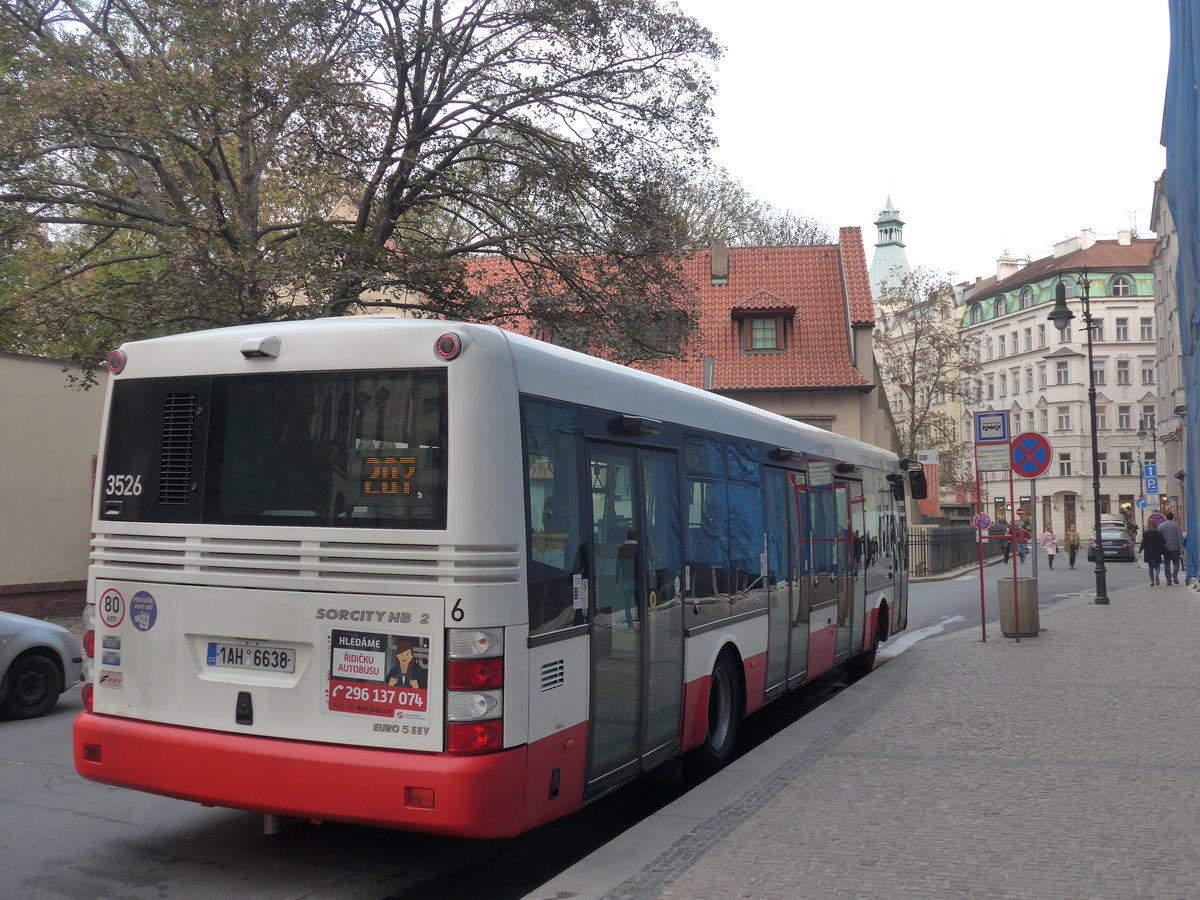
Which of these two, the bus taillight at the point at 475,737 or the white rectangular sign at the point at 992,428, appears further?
the white rectangular sign at the point at 992,428

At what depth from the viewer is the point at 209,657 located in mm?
5605

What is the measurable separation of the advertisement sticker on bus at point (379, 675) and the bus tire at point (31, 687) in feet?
21.5

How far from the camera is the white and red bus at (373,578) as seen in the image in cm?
511

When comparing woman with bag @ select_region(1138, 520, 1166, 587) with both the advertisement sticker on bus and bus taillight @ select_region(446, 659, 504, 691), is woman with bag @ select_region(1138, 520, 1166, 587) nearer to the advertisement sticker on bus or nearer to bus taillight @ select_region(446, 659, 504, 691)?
bus taillight @ select_region(446, 659, 504, 691)

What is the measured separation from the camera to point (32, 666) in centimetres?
1052

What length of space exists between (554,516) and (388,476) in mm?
866

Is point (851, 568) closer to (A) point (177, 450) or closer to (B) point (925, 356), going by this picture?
(A) point (177, 450)

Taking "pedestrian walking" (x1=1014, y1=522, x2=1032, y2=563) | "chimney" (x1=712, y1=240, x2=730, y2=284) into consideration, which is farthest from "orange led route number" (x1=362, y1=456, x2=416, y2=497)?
"pedestrian walking" (x1=1014, y1=522, x2=1032, y2=563)

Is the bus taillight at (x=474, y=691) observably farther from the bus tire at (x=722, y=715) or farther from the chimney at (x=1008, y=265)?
the chimney at (x=1008, y=265)

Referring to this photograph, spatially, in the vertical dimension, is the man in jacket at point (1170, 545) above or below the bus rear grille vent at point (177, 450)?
below

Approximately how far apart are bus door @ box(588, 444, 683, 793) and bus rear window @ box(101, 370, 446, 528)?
1.17m

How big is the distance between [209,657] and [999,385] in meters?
100

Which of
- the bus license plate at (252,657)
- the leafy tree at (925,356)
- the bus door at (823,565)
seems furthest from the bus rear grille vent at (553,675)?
the leafy tree at (925,356)

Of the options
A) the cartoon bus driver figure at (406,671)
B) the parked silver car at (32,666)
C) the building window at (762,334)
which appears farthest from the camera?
the building window at (762,334)
